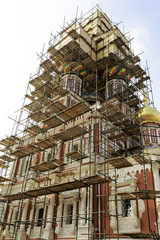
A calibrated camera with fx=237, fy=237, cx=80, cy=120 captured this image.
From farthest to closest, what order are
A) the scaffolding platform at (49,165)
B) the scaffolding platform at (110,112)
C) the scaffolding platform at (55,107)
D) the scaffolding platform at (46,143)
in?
the scaffolding platform at (55,107) → the scaffolding platform at (46,143) → the scaffolding platform at (110,112) → the scaffolding platform at (49,165)

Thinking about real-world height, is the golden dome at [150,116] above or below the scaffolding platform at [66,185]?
above

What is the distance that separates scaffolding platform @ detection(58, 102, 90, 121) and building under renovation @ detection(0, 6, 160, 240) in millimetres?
77

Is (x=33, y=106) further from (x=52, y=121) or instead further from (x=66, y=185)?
(x=66, y=185)

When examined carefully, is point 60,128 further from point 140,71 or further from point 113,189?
point 140,71

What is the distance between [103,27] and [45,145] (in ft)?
84.2

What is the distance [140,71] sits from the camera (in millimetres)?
28594

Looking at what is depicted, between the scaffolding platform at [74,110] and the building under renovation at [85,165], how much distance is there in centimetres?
8

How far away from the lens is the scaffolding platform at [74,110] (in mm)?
18073

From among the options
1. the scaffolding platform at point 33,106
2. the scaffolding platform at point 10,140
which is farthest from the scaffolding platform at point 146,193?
the scaffolding platform at point 33,106

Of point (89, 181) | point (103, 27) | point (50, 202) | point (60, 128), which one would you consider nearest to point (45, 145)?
point (60, 128)

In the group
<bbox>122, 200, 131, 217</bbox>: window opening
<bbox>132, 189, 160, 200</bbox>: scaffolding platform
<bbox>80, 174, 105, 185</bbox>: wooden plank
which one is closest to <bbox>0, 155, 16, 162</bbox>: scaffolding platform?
<bbox>80, 174, 105, 185</bbox>: wooden plank

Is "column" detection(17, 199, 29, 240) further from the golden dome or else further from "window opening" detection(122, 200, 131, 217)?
the golden dome

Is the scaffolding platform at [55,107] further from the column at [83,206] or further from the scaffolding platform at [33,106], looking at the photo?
the column at [83,206]

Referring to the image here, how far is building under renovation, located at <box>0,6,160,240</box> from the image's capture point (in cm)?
1420
